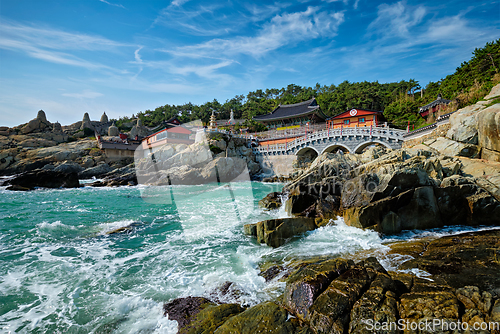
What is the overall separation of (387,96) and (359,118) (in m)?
21.5

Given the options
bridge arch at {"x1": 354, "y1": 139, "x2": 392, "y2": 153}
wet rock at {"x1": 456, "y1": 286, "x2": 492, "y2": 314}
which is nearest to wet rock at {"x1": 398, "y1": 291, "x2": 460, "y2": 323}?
wet rock at {"x1": 456, "y1": 286, "x2": 492, "y2": 314}

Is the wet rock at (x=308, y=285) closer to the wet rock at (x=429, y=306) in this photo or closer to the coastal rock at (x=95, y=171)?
the wet rock at (x=429, y=306)

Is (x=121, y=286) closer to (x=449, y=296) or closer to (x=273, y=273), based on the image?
(x=273, y=273)

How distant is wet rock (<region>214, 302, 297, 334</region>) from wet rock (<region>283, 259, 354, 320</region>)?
0.89 ft

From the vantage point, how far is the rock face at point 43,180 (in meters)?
26.6

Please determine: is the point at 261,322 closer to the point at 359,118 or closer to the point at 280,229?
the point at 280,229

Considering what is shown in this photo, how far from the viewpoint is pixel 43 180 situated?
27.7 meters

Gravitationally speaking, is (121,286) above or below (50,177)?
below

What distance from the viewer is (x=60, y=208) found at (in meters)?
16.5

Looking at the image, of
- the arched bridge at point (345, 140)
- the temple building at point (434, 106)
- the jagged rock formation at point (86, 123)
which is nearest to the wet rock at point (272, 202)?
the arched bridge at point (345, 140)

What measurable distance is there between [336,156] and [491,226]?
23.9ft

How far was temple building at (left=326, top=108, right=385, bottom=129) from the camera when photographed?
30.7 metres

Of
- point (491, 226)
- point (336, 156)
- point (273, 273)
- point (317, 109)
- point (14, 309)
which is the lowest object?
point (491, 226)

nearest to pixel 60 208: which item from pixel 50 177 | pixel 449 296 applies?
pixel 50 177
